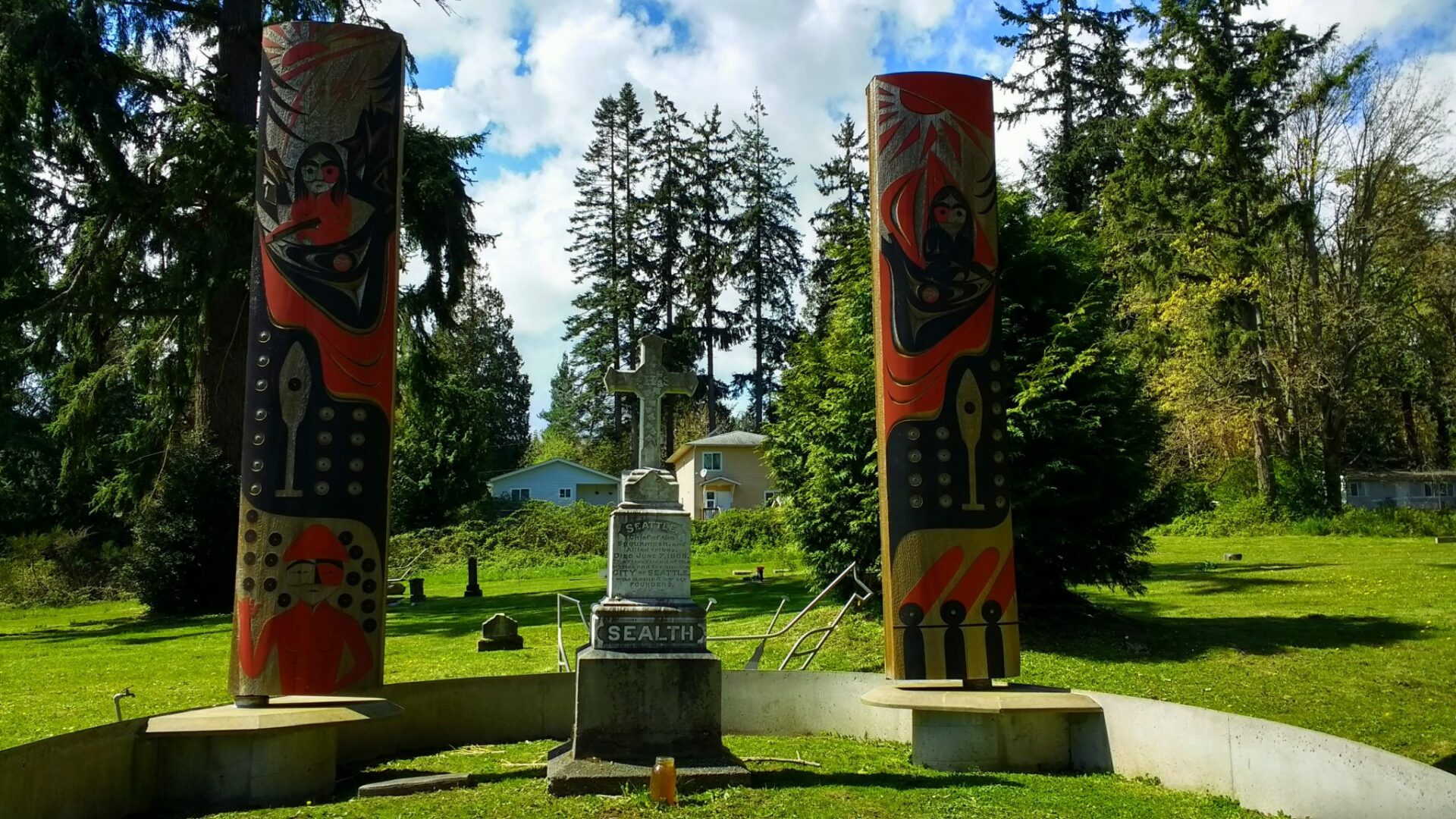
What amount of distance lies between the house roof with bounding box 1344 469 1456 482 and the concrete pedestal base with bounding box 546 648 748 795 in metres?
35.4

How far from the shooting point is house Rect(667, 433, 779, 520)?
45812 millimetres

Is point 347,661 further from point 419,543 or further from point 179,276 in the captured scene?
point 419,543

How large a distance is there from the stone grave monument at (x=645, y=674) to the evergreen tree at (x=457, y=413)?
8.54 m

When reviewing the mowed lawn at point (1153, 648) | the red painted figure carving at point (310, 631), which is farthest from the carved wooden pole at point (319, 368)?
the mowed lawn at point (1153, 648)

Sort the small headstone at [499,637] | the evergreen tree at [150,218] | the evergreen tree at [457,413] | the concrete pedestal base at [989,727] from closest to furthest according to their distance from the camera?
the concrete pedestal base at [989,727], the small headstone at [499,637], the evergreen tree at [150,218], the evergreen tree at [457,413]

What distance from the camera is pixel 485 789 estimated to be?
746 centimetres

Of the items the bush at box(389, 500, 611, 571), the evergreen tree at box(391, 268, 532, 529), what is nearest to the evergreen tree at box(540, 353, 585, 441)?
the evergreen tree at box(391, 268, 532, 529)

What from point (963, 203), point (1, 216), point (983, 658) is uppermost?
point (1, 216)

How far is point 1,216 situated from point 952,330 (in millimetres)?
17017

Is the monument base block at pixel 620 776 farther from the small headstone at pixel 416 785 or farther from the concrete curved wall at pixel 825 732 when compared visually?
the concrete curved wall at pixel 825 732

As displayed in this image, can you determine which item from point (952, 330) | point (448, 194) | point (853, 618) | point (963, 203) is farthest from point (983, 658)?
point (448, 194)

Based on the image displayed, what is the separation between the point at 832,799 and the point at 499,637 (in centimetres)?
903

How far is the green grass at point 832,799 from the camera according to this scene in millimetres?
6809

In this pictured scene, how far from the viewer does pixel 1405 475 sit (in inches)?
1489
